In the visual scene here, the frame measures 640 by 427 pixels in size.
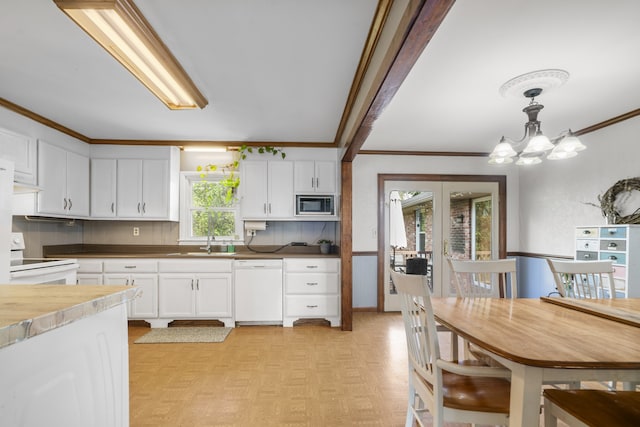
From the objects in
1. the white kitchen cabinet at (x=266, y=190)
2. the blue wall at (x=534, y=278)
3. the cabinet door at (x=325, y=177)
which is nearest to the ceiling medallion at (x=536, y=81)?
the cabinet door at (x=325, y=177)

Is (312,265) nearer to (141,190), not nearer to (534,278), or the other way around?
(141,190)

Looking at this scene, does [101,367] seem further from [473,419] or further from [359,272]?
[359,272]

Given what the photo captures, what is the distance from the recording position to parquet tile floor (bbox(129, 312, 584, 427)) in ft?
6.95

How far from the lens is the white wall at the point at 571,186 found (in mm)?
3385

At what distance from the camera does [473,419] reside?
1.37m

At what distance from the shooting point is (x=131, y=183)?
423 cm

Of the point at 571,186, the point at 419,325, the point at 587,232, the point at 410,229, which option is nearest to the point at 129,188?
the point at 410,229

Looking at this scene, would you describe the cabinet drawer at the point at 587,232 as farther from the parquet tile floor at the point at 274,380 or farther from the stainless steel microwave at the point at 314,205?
the stainless steel microwave at the point at 314,205

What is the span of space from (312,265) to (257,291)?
734mm

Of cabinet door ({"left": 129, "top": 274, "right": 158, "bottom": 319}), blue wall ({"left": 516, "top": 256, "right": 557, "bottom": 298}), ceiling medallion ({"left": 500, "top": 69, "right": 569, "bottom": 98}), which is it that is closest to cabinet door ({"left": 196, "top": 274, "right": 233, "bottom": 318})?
cabinet door ({"left": 129, "top": 274, "right": 158, "bottom": 319})

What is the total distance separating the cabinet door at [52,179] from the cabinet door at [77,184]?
64 mm

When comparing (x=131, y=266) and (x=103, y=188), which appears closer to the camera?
(x=131, y=266)

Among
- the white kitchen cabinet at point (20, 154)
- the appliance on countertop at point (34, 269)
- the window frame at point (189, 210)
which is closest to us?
the appliance on countertop at point (34, 269)

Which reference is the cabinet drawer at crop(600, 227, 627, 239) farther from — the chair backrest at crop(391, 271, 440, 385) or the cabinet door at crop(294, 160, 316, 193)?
the cabinet door at crop(294, 160, 316, 193)
